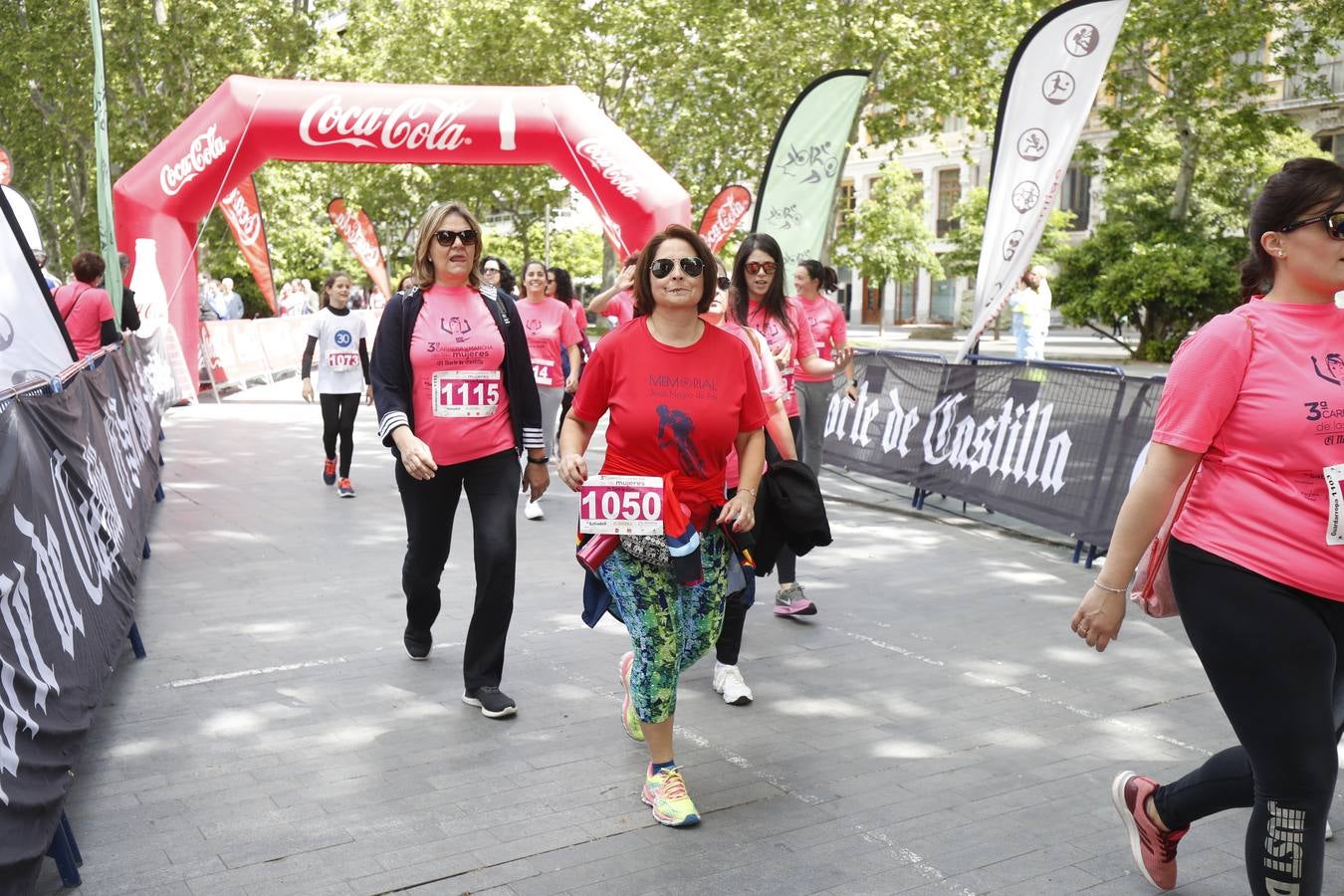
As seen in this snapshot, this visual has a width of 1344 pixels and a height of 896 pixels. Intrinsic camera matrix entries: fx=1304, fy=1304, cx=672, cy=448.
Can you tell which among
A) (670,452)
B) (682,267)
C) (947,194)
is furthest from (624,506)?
(947,194)

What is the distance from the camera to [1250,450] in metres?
2.92

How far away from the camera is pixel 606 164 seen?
613 inches

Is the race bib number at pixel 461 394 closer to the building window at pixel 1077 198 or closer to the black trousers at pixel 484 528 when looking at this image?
the black trousers at pixel 484 528

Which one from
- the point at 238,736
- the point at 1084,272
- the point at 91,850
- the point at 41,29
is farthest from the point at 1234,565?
the point at 41,29

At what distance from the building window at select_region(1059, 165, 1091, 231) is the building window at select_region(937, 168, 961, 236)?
5094 mm

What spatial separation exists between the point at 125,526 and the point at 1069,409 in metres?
5.86

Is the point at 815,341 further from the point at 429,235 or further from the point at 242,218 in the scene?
the point at 242,218

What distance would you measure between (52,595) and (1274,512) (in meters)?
3.52

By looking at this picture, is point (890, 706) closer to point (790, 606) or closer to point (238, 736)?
point (790, 606)

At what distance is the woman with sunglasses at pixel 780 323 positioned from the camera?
21.8ft

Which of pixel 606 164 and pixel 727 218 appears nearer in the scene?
pixel 606 164

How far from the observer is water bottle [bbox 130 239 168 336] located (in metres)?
15.7

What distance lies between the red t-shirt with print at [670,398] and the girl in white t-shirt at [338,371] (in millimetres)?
6952

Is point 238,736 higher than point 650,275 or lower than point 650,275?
lower
